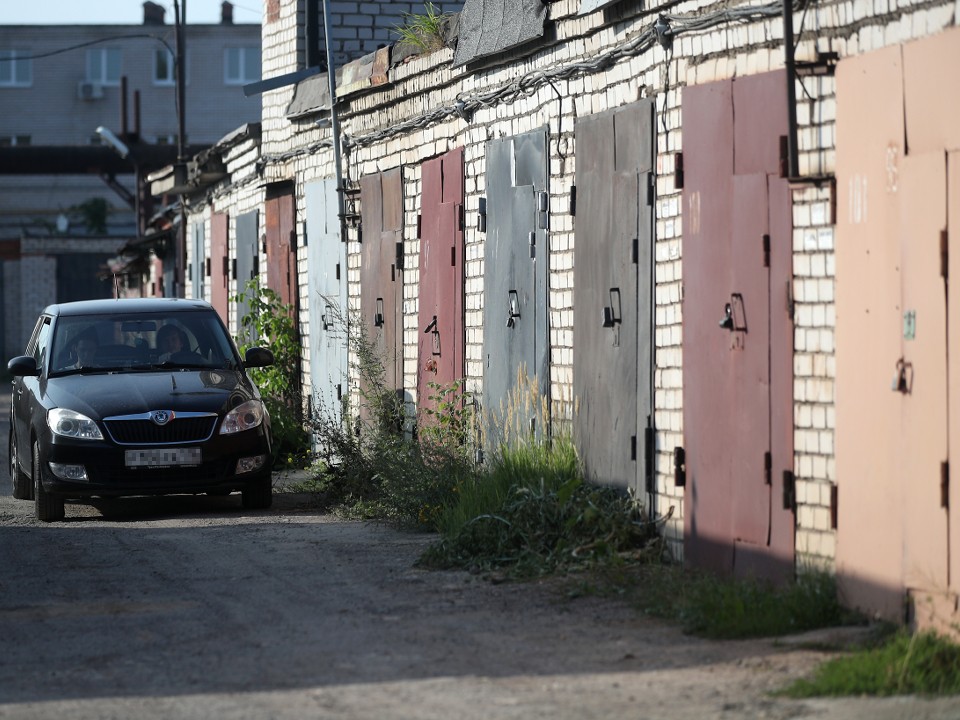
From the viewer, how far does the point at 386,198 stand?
14094 millimetres

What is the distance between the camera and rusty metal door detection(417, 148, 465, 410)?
1227 cm

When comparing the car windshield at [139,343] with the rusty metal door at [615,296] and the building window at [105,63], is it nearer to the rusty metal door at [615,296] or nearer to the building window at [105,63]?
the rusty metal door at [615,296]

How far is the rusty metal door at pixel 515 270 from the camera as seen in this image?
10.7m

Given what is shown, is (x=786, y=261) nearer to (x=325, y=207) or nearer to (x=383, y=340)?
(x=383, y=340)

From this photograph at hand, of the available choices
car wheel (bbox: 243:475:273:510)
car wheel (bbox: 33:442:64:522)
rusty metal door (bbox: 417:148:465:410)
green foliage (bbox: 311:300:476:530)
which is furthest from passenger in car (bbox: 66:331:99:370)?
rusty metal door (bbox: 417:148:465:410)

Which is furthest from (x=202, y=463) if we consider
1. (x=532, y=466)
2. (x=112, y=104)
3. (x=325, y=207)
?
(x=112, y=104)

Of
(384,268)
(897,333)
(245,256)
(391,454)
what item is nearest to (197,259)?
(245,256)

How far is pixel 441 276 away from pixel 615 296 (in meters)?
3.32

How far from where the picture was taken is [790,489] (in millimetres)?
7559

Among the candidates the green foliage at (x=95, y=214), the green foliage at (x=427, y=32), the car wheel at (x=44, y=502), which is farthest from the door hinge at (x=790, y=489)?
the green foliage at (x=95, y=214)

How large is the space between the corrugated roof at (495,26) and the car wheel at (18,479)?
191 inches

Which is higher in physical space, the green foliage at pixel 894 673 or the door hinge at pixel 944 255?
the door hinge at pixel 944 255

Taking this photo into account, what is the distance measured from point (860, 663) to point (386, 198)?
8825 millimetres

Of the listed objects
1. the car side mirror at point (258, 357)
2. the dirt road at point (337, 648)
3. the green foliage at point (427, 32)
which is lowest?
the dirt road at point (337, 648)
